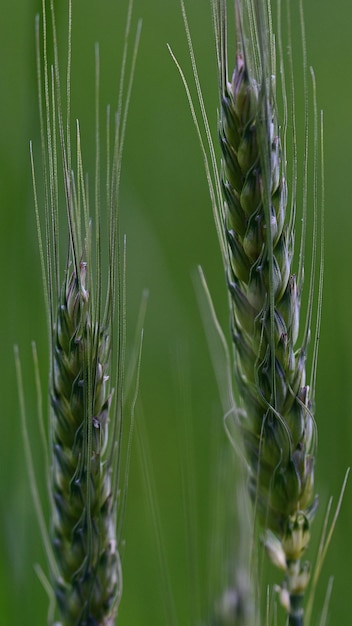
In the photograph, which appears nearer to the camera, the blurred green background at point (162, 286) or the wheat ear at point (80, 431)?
the wheat ear at point (80, 431)

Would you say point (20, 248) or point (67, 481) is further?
point (20, 248)

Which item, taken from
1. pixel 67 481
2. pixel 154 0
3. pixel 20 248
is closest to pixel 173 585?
pixel 20 248

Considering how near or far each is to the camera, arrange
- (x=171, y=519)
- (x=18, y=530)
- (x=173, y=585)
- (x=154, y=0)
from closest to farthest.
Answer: (x=18, y=530) → (x=173, y=585) → (x=171, y=519) → (x=154, y=0)

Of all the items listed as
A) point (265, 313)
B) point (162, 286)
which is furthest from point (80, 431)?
point (162, 286)

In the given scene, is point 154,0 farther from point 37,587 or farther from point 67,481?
point 67,481

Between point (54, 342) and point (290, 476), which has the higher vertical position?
point (54, 342)
